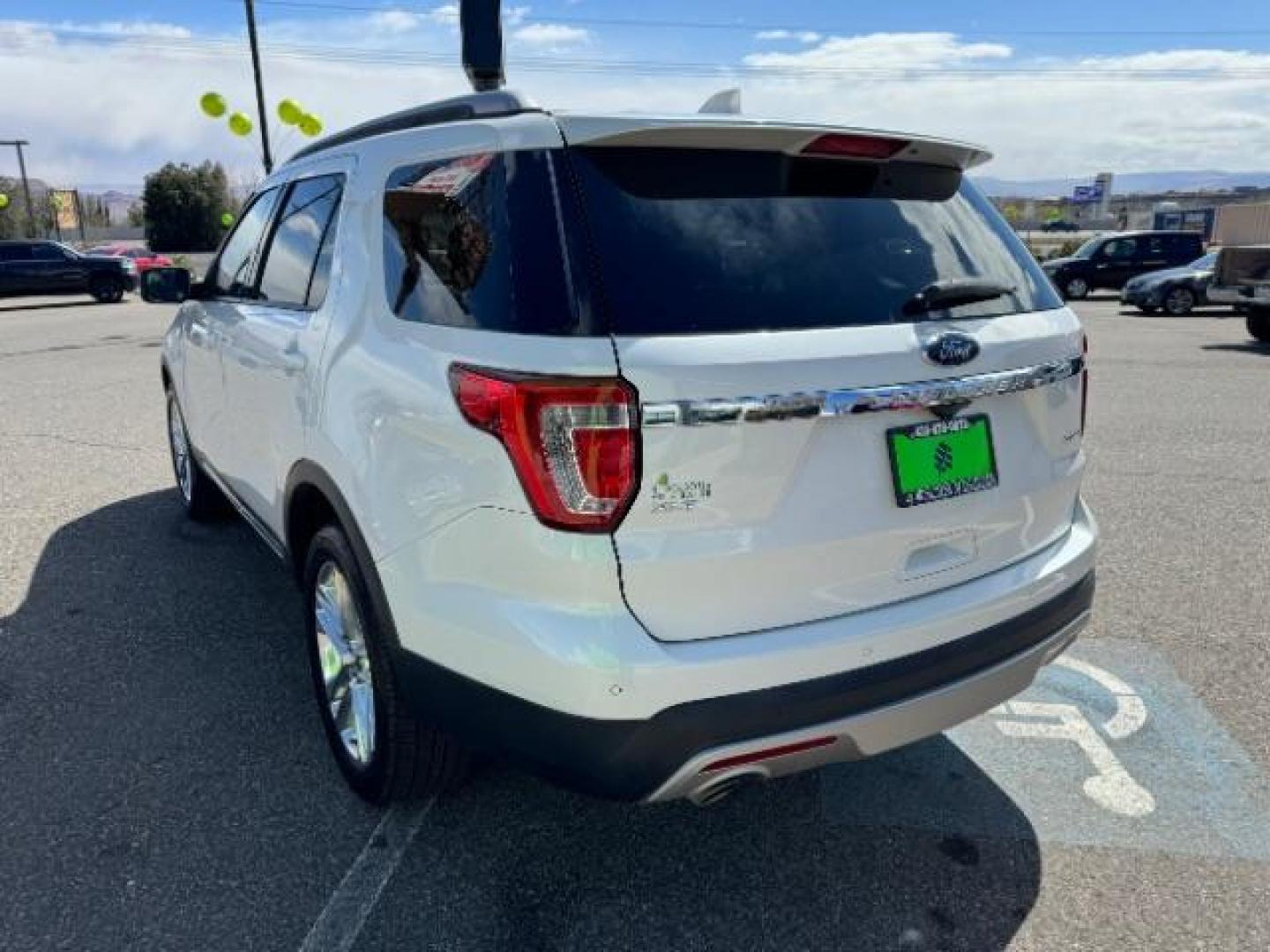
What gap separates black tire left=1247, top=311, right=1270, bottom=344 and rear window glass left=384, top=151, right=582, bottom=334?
49.7 ft

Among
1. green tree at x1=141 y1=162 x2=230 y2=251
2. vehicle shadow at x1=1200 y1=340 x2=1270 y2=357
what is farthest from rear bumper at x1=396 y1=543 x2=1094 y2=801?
green tree at x1=141 y1=162 x2=230 y2=251

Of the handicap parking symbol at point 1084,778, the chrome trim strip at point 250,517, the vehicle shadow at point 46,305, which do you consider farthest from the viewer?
the vehicle shadow at point 46,305

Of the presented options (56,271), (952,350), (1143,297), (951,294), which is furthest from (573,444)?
(56,271)

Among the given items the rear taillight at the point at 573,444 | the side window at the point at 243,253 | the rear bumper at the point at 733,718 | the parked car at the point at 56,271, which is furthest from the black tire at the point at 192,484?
the parked car at the point at 56,271

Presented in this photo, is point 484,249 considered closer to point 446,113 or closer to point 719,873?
point 446,113

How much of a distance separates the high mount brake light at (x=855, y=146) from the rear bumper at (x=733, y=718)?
3.87 ft

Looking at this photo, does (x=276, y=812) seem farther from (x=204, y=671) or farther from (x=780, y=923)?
(x=780, y=923)

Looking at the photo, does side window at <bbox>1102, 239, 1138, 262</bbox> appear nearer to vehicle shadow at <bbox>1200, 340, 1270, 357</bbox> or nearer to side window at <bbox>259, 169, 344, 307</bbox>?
vehicle shadow at <bbox>1200, 340, 1270, 357</bbox>

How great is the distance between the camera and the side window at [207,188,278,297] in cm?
380

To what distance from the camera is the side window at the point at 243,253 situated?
380 centimetres

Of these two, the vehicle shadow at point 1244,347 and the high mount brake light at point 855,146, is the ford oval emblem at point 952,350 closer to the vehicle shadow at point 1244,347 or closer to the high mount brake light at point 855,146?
the high mount brake light at point 855,146

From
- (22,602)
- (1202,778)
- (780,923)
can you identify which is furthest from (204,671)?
(1202,778)

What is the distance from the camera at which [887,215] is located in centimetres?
238

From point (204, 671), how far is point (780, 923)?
2.38 m
